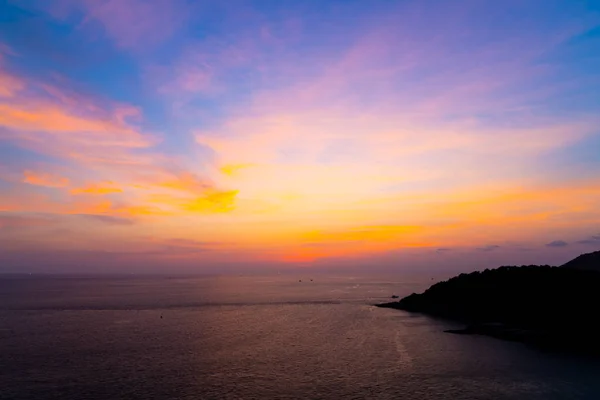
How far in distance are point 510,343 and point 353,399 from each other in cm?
4636

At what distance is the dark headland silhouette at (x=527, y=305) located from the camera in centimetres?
8025

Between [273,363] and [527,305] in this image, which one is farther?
[527,305]

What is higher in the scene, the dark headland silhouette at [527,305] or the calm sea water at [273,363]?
the dark headland silhouette at [527,305]

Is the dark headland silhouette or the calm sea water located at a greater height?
the dark headland silhouette

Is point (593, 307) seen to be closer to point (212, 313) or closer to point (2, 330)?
point (212, 313)

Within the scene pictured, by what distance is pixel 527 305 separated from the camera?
9894cm

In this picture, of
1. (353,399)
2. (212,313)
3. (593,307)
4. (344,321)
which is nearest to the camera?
(353,399)

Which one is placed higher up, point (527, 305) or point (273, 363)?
point (527, 305)

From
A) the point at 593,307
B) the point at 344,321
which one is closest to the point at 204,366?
Answer: the point at 344,321

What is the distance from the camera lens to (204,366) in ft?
195

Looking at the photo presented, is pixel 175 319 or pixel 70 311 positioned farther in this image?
pixel 70 311

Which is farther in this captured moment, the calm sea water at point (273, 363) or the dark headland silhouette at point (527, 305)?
the dark headland silhouette at point (527, 305)

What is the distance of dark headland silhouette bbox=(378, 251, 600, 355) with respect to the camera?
263 feet

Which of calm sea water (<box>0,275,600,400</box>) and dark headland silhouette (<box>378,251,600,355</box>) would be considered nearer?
calm sea water (<box>0,275,600,400</box>)
